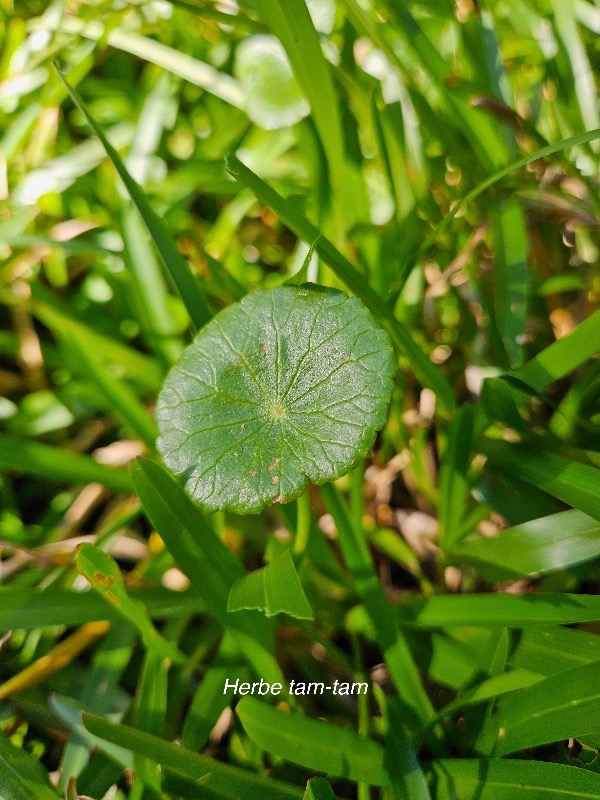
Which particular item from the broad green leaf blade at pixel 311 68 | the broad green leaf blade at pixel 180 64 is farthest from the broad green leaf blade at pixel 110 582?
the broad green leaf blade at pixel 180 64

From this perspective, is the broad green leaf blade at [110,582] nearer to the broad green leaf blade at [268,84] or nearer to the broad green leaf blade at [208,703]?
the broad green leaf blade at [208,703]

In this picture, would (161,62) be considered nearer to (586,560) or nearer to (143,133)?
(143,133)


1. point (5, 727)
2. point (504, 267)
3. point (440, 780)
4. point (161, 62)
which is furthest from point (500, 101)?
point (5, 727)

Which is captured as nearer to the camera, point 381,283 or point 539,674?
point 539,674

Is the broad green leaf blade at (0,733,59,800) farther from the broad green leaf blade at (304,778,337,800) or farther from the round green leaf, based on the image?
the round green leaf

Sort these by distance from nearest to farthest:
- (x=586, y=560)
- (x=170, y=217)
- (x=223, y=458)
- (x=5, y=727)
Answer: (x=223, y=458), (x=586, y=560), (x=5, y=727), (x=170, y=217)

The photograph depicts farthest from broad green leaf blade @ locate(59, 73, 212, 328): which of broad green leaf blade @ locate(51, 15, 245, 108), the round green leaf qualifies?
broad green leaf blade @ locate(51, 15, 245, 108)
